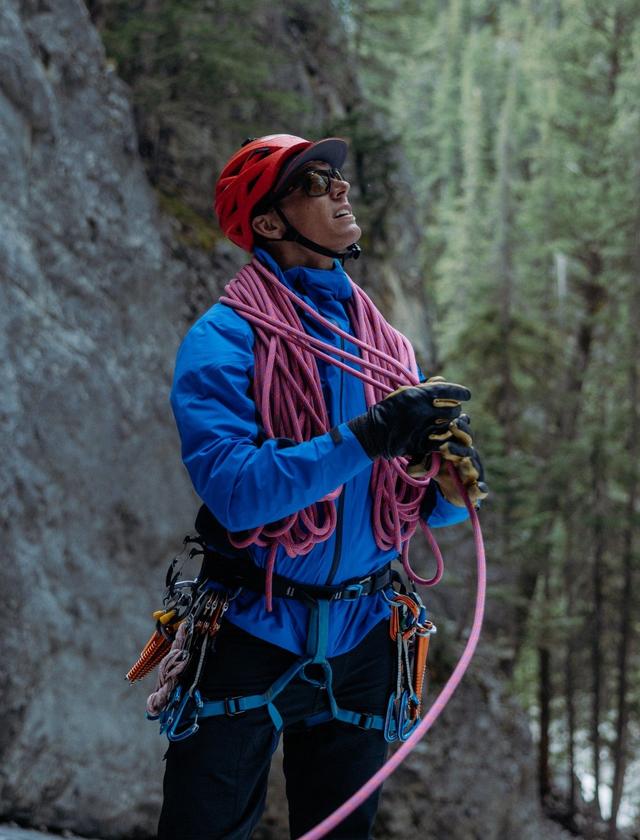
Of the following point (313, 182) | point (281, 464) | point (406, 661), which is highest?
point (313, 182)

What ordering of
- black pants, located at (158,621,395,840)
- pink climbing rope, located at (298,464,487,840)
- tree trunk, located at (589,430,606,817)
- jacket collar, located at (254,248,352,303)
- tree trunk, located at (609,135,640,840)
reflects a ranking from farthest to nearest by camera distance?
tree trunk, located at (589,430,606,817) → tree trunk, located at (609,135,640,840) → jacket collar, located at (254,248,352,303) → black pants, located at (158,621,395,840) → pink climbing rope, located at (298,464,487,840)

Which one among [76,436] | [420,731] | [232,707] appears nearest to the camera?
[420,731]

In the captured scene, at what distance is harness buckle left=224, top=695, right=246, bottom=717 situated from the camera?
2205 millimetres

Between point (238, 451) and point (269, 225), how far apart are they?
780mm

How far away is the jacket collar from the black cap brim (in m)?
0.20

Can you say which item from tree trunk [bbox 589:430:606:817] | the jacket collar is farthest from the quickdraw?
tree trunk [bbox 589:430:606:817]

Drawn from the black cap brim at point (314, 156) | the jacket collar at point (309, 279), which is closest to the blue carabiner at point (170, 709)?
the jacket collar at point (309, 279)

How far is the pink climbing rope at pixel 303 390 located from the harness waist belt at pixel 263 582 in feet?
0.22

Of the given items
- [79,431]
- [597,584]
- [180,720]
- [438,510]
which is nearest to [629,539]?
[597,584]

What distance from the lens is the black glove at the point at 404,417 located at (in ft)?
6.84

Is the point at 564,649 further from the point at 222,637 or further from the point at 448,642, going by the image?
the point at 222,637

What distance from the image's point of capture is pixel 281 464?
2.03m

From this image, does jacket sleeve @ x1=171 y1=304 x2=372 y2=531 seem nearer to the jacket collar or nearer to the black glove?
the black glove

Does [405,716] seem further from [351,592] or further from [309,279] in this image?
[309,279]
